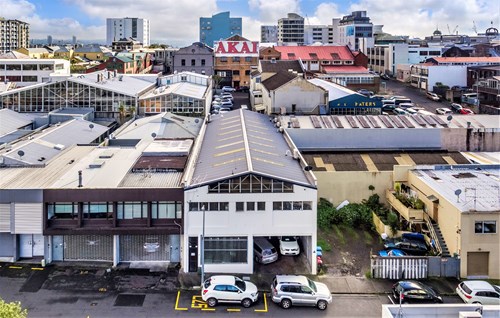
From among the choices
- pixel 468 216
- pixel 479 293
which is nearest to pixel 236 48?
pixel 468 216

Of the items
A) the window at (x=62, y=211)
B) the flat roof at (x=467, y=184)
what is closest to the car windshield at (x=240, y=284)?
the window at (x=62, y=211)

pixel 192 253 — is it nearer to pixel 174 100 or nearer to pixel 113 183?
pixel 113 183

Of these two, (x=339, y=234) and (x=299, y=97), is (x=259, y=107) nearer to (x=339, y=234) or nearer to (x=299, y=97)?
(x=299, y=97)

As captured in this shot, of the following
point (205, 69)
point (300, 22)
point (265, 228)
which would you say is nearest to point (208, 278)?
point (265, 228)

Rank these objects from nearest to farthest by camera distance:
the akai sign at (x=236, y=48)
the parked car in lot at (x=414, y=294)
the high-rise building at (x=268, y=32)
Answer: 1. the parked car in lot at (x=414, y=294)
2. the akai sign at (x=236, y=48)
3. the high-rise building at (x=268, y=32)

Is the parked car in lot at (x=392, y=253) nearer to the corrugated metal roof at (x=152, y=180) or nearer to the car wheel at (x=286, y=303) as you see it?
the car wheel at (x=286, y=303)
